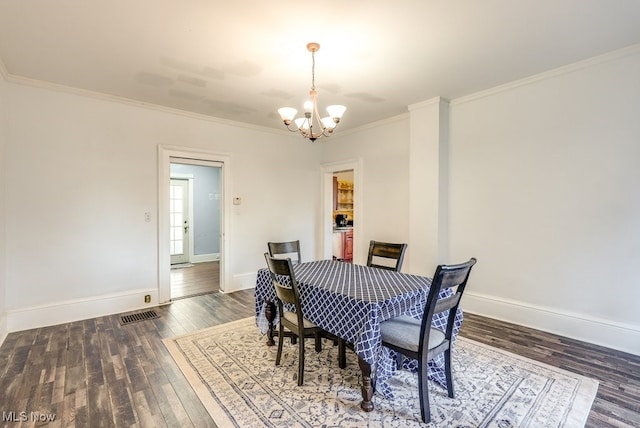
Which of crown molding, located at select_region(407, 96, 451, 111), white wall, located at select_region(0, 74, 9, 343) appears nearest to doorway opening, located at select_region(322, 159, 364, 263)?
crown molding, located at select_region(407, 96, 451, 111)

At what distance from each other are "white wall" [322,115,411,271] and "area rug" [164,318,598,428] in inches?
84.7

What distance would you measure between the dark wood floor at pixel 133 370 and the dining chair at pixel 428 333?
98 centimetres

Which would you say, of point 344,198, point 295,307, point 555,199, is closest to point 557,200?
point 555,199

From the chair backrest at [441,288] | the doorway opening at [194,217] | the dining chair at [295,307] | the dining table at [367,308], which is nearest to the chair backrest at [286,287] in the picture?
the dining chair at [295,307]

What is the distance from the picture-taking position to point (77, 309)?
3484mm

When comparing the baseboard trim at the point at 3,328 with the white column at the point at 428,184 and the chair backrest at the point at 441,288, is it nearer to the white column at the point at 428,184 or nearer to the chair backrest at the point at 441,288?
the chair backrest at the point at 441,288

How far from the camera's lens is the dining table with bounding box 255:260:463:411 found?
182cm

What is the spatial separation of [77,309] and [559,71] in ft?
19.0

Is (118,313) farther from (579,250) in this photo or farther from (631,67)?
(631,67)

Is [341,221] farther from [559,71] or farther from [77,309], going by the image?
[77,309]

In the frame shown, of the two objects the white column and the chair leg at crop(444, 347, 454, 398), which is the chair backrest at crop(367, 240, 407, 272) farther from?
the white column

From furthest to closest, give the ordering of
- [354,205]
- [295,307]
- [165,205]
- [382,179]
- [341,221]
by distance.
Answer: [341,221] → [354,205] → [382,179] → [165,205] → [295,307]

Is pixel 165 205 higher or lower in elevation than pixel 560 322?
higher

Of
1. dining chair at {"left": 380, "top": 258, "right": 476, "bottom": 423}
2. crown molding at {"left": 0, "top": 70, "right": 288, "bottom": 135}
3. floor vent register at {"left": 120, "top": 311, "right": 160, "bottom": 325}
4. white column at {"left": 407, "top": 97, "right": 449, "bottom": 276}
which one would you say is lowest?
floor vent register at {"left": 120, "top": 311, "right": 160, "bottom": 325}
